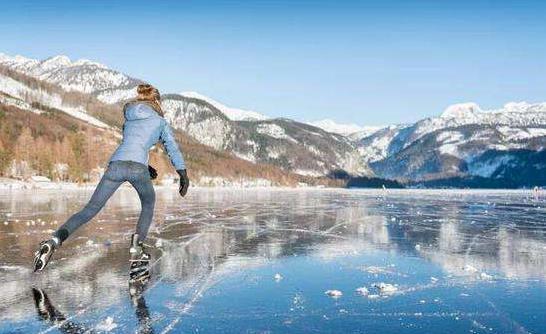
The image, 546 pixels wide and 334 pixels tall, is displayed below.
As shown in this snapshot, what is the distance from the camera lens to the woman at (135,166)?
7.88 meters

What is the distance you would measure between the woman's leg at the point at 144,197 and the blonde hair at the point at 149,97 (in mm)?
1100

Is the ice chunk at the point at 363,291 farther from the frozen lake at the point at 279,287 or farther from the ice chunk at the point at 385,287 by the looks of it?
the ice chunk at the point at 385,287

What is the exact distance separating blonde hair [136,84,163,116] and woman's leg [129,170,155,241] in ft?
3.61

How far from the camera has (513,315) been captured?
697 cm

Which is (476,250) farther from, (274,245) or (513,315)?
(513,315)

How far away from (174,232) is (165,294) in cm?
925

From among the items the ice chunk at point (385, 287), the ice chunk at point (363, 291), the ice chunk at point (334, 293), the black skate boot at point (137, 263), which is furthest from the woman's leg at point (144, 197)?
the ice chunk at point (385, 287)

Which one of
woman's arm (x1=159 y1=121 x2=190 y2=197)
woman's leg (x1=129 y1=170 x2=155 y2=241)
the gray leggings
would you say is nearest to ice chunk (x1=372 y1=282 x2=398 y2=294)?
woman's arm (x1=159 y1=121 x2=190 y2=197)

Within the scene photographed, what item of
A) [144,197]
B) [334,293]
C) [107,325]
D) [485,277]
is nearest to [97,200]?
[144,197]

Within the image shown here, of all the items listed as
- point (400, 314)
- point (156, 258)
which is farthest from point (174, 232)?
point (400, 314)

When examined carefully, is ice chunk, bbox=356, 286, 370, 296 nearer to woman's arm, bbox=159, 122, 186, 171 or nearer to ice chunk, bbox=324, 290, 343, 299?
ice chunk, bbox=324, 290, 343, 299

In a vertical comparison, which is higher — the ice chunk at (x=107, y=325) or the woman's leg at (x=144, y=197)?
the woman's leg at (x=144, y=197)

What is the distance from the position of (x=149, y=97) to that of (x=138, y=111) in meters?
0.37

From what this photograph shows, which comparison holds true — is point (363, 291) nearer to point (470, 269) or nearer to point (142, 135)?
point (470, 269)
